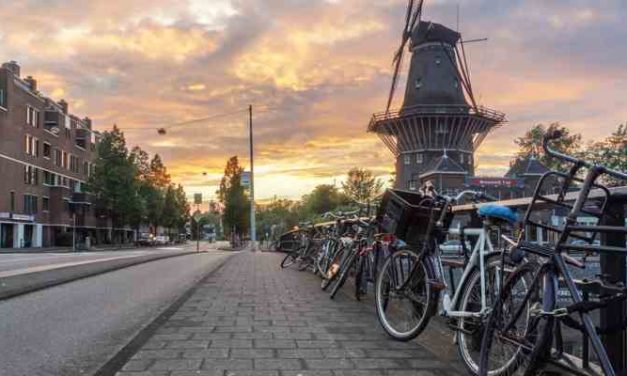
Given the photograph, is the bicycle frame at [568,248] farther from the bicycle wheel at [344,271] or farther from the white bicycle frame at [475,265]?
the bicycle wheel at [344,271]

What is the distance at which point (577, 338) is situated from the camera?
325cm

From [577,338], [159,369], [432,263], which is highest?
[432,263]

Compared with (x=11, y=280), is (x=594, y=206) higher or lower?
higher

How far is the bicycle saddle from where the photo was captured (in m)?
3.89

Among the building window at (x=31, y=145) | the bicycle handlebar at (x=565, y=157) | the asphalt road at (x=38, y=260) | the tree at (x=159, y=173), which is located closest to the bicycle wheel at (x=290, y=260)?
the asphalt road at (x=38, y=260)

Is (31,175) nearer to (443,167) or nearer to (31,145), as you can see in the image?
(31,145)

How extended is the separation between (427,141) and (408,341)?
58486 mm

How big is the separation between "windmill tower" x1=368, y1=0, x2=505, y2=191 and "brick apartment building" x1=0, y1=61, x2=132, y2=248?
107 ft

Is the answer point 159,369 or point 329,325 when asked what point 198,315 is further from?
point 159,369

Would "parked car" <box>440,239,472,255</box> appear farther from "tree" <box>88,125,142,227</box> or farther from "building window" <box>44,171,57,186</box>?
"tree" <box>88,125,142,227</box>

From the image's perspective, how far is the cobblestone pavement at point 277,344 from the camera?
4.19 meters

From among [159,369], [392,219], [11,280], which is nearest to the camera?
[159,369]

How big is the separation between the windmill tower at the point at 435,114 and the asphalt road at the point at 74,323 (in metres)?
51.7

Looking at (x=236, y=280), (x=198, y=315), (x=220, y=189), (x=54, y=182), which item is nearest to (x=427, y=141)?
(x=220, y=189)
